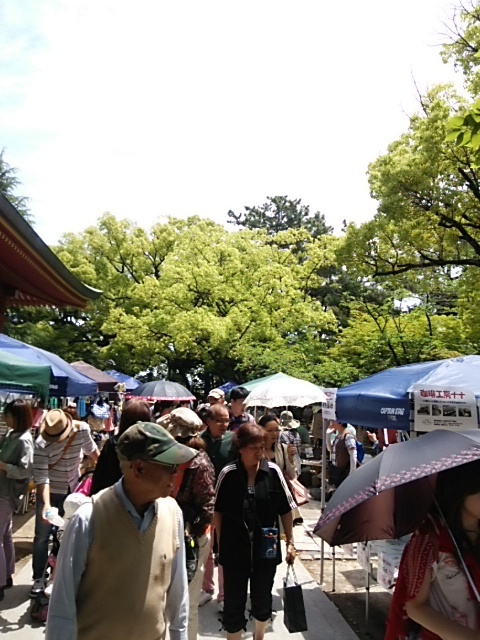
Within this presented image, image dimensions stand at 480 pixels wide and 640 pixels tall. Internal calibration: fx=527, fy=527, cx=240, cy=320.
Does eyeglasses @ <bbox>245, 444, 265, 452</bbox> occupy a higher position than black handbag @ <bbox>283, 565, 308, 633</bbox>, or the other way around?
eyeglasses @ <bbox>245, 444, 265, 452</bbox>

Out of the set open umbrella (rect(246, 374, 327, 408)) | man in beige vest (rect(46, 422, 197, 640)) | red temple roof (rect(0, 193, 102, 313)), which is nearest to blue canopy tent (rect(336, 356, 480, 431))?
man in beige vest (rect(46, 422, 197, 640))

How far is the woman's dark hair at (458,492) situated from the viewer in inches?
94.4

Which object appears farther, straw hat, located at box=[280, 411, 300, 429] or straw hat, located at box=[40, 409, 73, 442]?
straw hat, located at box=[280, 411, 300, 429]

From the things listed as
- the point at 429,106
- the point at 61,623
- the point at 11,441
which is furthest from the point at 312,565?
the point at 429,106

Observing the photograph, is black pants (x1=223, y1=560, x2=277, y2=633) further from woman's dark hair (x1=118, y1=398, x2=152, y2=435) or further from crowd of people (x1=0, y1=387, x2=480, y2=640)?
woman's dark hair (x1=118, y1=398, x2=152, y2=435)

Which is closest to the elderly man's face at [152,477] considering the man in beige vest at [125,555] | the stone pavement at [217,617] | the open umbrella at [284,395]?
the man in beige vest at [125,555]

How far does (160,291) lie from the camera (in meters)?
26.4

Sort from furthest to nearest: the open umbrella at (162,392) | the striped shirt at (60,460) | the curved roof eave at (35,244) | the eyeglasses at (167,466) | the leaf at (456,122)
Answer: the open umbrella at (162,392) → the curved roof eave at (35,244) → the striped shirt at (60,460) → the leaf at (456,122) → the eyeglasses at (167,466)

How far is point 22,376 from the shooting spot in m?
5.34

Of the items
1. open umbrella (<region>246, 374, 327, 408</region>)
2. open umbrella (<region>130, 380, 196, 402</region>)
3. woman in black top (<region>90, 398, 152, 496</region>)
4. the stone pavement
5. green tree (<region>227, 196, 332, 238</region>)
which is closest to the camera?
woman in black top (<region>90, 398, 152, 496</region>)

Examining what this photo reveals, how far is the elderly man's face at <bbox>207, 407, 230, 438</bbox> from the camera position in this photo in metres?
4.80

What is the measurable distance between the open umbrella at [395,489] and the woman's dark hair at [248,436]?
43.1 inches

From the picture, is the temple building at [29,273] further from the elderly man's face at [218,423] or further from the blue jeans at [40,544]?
the blue jeans at [40,544]

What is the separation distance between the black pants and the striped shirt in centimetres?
195
